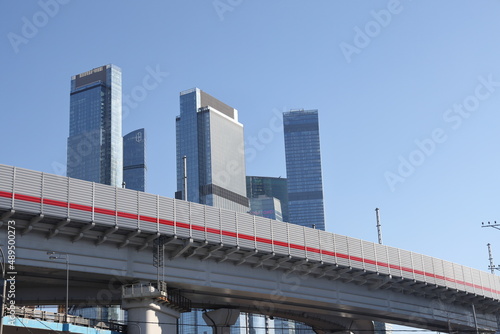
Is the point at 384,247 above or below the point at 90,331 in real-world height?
above

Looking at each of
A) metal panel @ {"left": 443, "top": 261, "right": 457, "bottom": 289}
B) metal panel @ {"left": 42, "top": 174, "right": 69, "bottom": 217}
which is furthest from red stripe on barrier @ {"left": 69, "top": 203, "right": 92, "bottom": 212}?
metal panel @ {"left": 443, "top": 261, "right": 457, "bottom": 289}

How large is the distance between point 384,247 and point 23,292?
3563cm

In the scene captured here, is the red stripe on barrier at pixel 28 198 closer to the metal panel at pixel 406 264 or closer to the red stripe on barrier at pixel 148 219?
the red stripe on barrier at pixel 148 219

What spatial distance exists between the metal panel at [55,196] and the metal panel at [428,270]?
42.8 m

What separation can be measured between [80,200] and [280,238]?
19325 millimetres

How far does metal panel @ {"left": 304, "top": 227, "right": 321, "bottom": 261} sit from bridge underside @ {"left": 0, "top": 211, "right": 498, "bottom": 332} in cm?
84

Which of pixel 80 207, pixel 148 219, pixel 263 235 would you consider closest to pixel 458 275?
pixel 263 235

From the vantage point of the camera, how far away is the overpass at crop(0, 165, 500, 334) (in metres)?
48.8

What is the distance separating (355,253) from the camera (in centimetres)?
6800

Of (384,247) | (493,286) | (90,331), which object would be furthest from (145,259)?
(493,286)

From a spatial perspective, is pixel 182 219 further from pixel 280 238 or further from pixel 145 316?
pixel 280 238

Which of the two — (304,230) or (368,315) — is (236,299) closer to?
(304,230)

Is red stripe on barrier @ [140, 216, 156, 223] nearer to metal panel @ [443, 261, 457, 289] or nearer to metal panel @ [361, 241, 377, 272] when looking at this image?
metal panel @ [361, 241, 377, 272]

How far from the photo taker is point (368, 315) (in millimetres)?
77125
